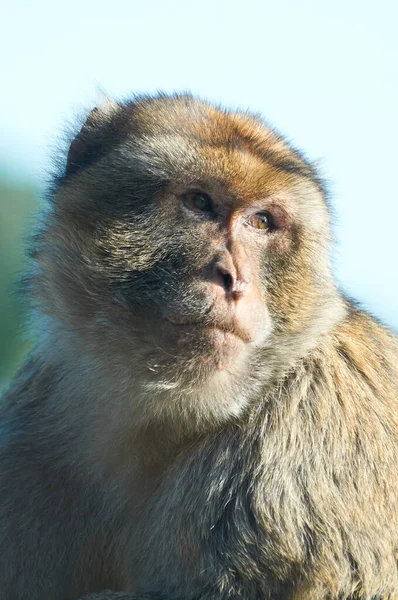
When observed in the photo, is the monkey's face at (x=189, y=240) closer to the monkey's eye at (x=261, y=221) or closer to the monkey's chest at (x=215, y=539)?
the monkey's eye at (x=261, y=221)

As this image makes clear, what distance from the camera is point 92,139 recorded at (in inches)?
197

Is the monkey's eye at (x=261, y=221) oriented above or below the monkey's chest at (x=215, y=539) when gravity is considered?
above

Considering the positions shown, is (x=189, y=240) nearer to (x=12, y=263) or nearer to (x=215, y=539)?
(x=215, y=539)

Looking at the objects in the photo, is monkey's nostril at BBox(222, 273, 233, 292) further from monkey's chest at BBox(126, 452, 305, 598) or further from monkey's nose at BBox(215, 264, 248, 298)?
monkey's chest at BBox(126, 452, 305, 598)

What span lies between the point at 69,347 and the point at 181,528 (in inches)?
37.1

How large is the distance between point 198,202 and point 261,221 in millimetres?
316

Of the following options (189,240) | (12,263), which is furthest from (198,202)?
(12,263)

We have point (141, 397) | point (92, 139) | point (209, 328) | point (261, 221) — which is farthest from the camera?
point (92, 139)

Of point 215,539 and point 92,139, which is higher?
point 92,139

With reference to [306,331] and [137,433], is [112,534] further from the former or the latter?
[306,331]

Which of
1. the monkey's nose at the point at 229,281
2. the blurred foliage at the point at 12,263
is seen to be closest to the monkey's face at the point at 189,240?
the monkey's nose at the point at 229,281

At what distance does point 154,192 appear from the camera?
448cm

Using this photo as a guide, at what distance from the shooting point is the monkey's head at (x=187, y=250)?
4230mm

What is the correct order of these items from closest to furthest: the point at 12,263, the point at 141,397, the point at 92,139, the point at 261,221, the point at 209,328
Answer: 1. the point at 209,328
2. the point at 141,397
3. the point at 261,221
4. the point at 92,139
5. the point at 12,263
